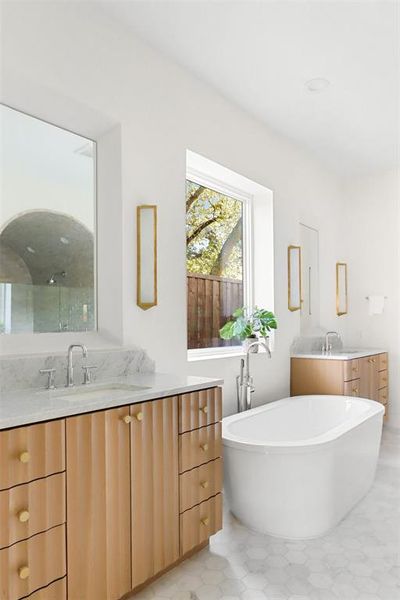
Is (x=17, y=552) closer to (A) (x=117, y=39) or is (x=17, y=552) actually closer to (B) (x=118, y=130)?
(B) (x=118, y=130)

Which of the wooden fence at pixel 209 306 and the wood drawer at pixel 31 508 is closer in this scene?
the wood drawer at pixel 31 508

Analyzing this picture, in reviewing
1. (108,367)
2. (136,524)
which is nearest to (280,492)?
(136,524)

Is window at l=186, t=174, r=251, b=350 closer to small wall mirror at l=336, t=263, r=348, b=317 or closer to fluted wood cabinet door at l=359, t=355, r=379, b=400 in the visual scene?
fluted wood cabinet door at l=359, t=355, r=379, b=400

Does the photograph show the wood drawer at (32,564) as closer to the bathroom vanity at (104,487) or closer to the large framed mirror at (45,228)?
the bathroom vanity at (104,487)

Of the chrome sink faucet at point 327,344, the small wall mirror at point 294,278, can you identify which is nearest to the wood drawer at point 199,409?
the small wall mirror at point 294,278

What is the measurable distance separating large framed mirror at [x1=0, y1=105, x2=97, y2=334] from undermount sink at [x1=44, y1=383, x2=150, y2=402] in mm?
443

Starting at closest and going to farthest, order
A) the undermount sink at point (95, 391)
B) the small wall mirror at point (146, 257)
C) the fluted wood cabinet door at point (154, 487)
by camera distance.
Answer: the fluted wood cabinet door at point (154, 487), the undermount sink at point (95, 391), the small wall mirror at point (146, 257)

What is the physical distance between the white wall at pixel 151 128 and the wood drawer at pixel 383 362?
4.03 ft

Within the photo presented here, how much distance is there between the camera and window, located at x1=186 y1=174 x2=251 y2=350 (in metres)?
3.60

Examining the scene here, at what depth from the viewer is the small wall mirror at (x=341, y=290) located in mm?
5320

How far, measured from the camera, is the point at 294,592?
2.03m

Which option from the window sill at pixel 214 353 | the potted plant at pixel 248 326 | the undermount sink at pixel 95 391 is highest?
the potted plant at pixel 248 326

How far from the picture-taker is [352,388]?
14.0ft

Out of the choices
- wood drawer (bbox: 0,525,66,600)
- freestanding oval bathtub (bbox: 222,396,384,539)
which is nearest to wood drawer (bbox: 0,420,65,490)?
wood drawer (bbox: 0,525,66,600)
